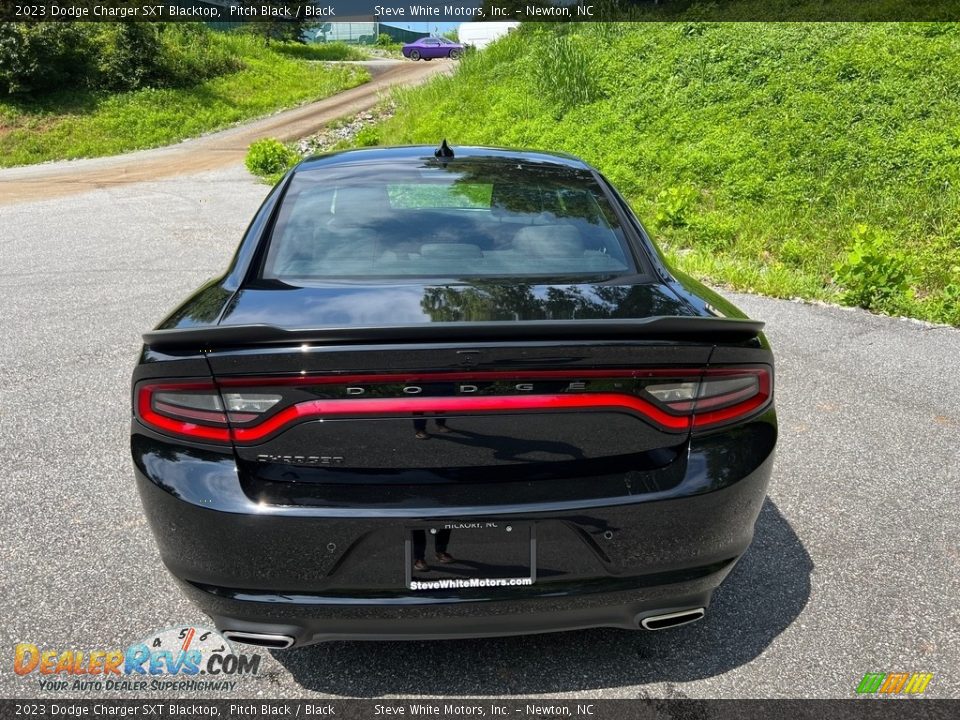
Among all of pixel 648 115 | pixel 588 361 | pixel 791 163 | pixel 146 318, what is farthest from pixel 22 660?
pixel 648 115

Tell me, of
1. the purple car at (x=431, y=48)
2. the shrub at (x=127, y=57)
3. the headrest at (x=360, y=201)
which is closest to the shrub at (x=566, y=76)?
the headrest at (x=360, y=201)

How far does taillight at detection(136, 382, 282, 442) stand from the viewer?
1958mm

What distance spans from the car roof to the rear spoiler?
161 centimetres

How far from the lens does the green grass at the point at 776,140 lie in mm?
7602

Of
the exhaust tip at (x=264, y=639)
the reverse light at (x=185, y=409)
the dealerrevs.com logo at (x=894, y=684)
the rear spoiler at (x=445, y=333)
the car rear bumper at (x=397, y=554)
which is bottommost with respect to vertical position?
the dealerrevs.com logo at (x=894, y=684)

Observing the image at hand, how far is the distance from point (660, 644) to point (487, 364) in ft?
4.22

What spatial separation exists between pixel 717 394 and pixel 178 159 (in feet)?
65.9

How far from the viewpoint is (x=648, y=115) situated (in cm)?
1234

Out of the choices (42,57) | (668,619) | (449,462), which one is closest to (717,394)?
(668,619)

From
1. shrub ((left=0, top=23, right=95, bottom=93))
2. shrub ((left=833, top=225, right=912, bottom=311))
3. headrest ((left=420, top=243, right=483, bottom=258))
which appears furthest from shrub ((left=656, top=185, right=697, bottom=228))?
shrub ((left=0, top=23, right=95, bottom=93))

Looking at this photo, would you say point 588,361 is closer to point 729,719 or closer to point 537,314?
point 537,314

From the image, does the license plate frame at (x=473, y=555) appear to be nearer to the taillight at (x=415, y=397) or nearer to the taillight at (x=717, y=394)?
the taillight at (x=415, y=397)

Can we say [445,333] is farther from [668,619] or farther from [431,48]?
[431,48]

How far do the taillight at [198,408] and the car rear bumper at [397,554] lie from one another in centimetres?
7
